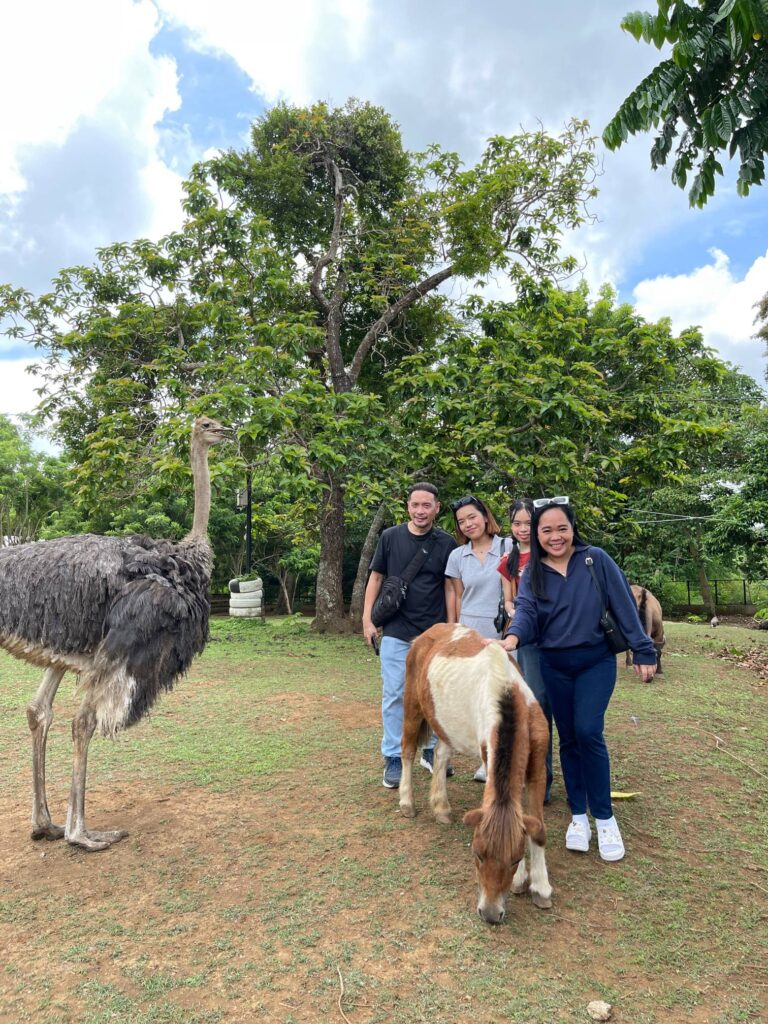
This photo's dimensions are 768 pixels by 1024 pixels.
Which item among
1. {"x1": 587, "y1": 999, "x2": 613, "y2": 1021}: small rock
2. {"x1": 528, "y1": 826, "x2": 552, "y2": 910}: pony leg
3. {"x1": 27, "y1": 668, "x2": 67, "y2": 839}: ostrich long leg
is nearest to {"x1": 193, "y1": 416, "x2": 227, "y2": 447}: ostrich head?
{"x1": 27, "y1": 668, "x2": 67, "y2": 839}: ostrich long leg

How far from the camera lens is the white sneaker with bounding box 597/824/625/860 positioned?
12.1 ft

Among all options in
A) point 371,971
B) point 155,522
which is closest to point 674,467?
point 371,971

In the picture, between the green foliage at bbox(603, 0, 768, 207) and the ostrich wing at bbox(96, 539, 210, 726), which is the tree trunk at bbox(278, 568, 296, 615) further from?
the green foliage at bbox(603, 0, 768, 207)

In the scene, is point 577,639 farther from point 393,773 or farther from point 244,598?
point 244,598

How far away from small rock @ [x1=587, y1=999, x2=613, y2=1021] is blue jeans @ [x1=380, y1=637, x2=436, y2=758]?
2247mm

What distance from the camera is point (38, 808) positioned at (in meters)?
4.06

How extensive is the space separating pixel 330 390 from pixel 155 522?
10.2 m

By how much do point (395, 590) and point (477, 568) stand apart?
573 millimetres

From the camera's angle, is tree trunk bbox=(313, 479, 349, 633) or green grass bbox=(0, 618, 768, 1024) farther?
tree trunk bbox=(313, 479, 349, 633)

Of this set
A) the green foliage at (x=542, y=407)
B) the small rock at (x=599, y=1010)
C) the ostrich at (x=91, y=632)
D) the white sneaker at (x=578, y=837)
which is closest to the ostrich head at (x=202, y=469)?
the ostrich at (x=91, y=632)

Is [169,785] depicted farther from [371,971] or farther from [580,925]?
[580,925]

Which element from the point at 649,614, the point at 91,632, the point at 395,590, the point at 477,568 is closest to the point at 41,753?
the point at 91,632

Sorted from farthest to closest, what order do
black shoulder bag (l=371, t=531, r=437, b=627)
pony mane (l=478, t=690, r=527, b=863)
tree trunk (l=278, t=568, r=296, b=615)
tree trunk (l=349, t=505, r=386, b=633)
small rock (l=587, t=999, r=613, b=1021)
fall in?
tree trunk (l=278, t=568, r=296, b=615), tree trunk (l=349, t=505, r=386, b=633), black shoulder bag (l=371, t=531, r=437, b=627), pony mane (l=478, t=690, r=527, b=863), small rock (l=587, t=999, r=613, b=1021)

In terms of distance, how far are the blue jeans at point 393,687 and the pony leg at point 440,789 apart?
1.62 ft
